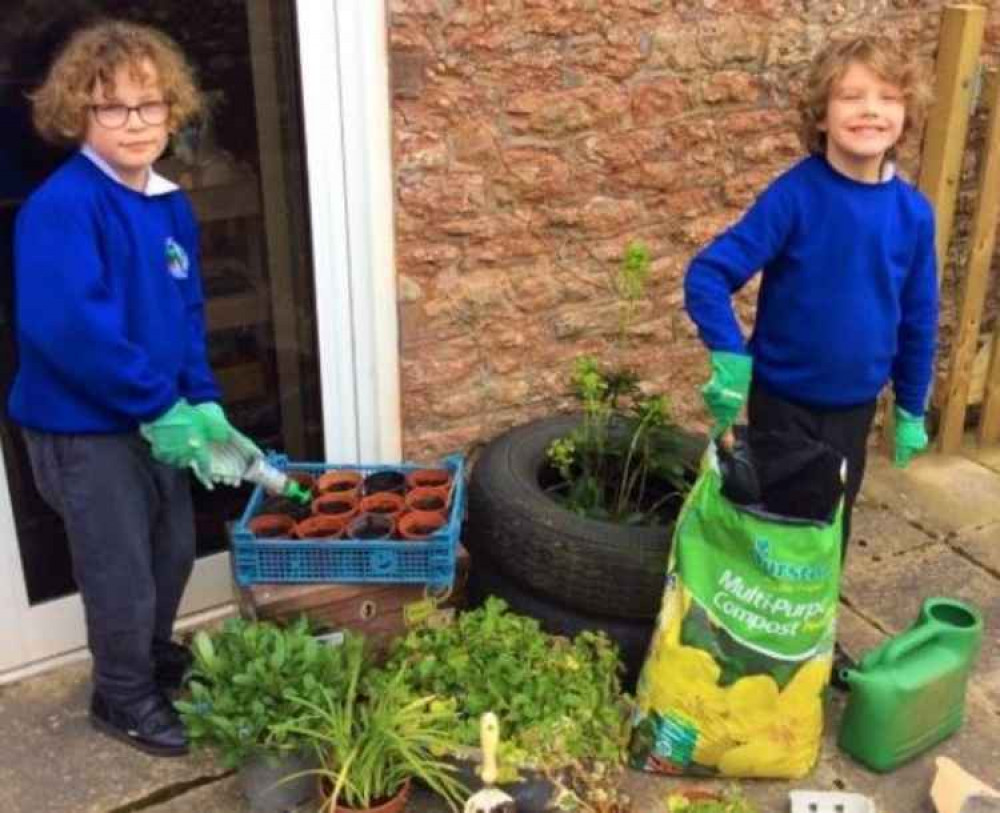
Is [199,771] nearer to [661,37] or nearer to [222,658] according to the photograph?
[222,658]

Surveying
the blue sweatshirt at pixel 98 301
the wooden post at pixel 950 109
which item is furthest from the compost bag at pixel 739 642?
the wooden post at pixel 950 109

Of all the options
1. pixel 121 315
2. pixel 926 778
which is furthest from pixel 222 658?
pixel 926 778

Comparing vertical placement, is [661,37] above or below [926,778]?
above

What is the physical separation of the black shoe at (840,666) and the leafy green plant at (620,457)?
60 cm

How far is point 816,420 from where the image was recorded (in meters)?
3.10

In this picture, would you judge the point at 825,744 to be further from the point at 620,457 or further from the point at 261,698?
the point at 261,698

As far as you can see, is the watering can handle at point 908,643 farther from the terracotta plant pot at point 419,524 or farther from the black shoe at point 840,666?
the terracotta plant pot at point 419,524

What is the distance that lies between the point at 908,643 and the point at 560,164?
5.31 feet

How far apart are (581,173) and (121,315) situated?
1530 millimetres

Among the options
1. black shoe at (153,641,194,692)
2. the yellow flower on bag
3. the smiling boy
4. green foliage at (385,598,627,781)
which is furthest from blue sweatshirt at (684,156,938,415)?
black shoe at (153,641,194,692)

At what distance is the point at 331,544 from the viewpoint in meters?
2.89

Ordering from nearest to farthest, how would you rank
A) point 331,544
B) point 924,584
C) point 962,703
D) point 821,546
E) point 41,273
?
point 41,273
point 821,546
point 331,544
point 962,703
point 924,584

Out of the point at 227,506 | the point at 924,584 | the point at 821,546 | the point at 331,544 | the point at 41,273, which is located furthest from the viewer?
the point at 924,584

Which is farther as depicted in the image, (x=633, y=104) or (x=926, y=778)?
(x=633, y=104)
